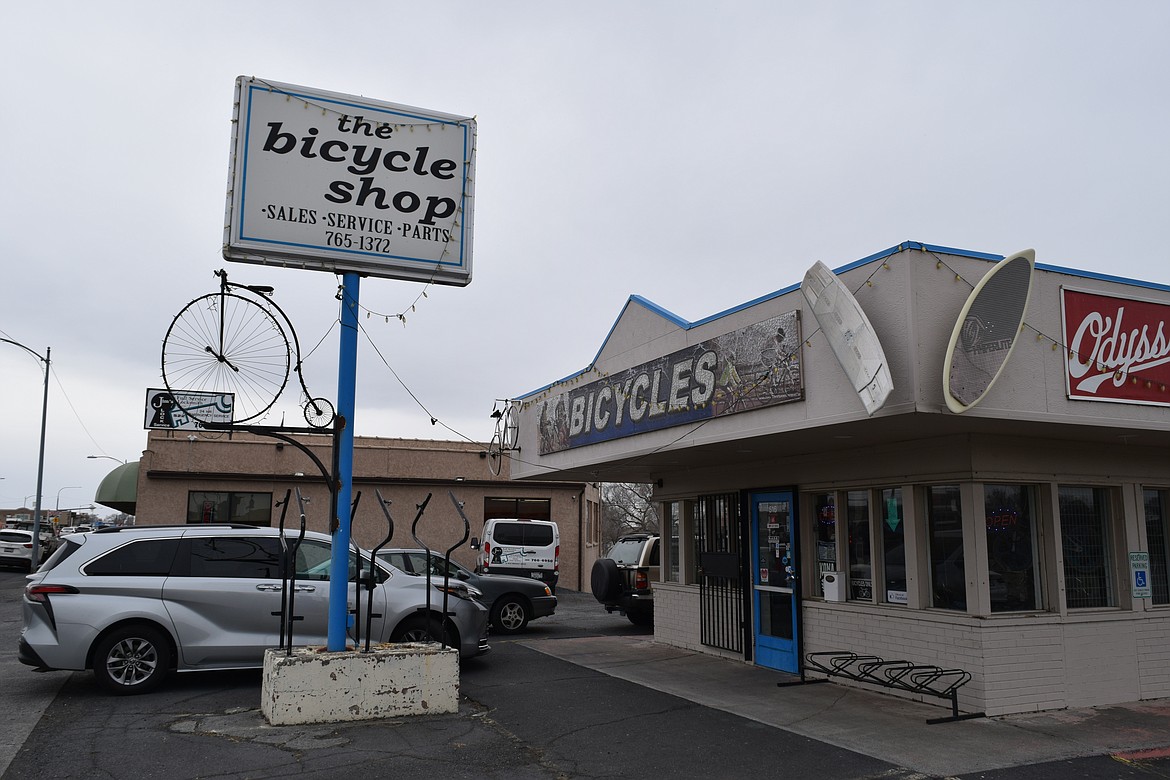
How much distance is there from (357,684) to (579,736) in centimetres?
206

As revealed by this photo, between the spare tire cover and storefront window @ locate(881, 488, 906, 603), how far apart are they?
7153 mm

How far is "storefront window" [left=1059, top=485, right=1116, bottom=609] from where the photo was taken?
30.2 ft

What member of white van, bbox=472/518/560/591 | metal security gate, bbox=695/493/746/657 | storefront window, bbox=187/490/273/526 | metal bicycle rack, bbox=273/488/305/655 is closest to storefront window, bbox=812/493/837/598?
metal security gate, bbox=695/493/746/657

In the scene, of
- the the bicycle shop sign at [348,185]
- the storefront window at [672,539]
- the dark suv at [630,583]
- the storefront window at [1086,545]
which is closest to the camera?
the the bicycle shop sign at [348,185]

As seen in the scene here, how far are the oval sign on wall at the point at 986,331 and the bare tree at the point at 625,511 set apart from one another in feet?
189

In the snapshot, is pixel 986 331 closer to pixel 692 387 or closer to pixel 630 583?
pixel 692 387

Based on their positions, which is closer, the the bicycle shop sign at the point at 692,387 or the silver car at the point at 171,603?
the the bicycle shop sign at the point at 692,387

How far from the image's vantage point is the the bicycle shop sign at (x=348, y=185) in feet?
28.5

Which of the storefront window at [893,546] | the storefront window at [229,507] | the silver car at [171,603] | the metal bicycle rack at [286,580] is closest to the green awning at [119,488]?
the storefront window at [229,507]

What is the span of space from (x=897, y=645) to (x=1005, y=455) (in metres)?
2.29

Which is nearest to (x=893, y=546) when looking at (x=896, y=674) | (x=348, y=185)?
(x=896, y=674)

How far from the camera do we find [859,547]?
32.9ft

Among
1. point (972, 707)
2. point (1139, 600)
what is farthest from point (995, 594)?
point (1139, 600)

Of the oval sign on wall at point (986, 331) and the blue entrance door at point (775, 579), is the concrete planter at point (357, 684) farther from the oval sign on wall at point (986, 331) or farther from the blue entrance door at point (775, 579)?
the oval sign on wall at point (986, 331)
